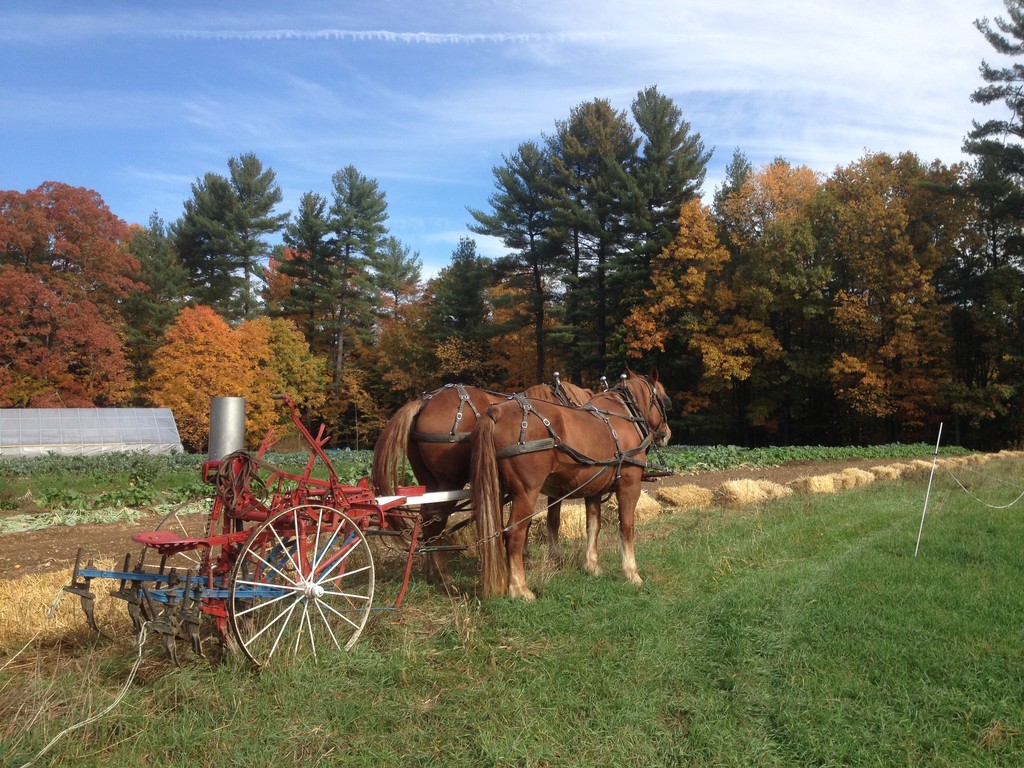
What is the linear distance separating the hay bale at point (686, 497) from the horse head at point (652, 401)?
384cm

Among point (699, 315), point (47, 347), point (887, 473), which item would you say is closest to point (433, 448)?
point (887, 473)

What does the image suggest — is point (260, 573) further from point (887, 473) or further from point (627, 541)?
point (887, 473)

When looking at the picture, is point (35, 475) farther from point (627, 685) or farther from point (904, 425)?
point (904, 425)

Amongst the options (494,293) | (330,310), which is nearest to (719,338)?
(494,293)

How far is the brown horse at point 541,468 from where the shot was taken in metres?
5.52

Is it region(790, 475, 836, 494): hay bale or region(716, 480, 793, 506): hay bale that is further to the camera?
region(790, 475, 836, 494): hay bale

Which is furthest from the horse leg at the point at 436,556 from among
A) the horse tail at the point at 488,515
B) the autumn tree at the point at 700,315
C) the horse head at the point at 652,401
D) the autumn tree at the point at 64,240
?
the autumn tree at the point at 64,240

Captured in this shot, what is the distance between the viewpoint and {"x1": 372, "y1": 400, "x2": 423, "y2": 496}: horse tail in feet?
19.9

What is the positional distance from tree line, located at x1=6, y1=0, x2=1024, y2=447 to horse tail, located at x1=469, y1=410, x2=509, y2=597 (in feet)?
89.1

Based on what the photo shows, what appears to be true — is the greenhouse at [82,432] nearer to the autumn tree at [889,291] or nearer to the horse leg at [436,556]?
the horse leg at [436,556]

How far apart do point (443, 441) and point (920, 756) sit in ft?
13.1

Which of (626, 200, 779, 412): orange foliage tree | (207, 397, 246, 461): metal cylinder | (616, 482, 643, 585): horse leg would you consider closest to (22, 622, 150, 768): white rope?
(616, 482, 643, 585): horse leg

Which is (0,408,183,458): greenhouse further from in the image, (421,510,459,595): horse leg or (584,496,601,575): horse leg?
(584,496,601,575): horse leg

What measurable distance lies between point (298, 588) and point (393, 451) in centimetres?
192
